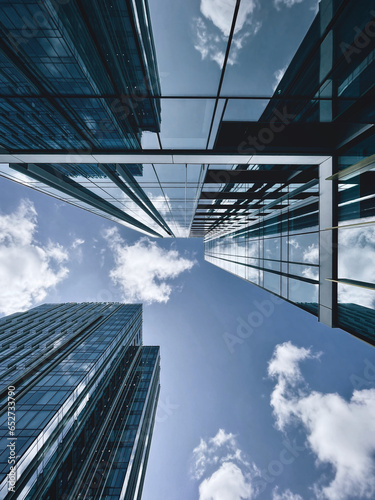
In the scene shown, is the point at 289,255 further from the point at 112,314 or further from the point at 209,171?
the point at 112,314

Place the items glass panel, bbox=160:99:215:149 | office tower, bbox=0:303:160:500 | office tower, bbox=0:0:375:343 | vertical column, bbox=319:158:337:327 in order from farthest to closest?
office tower, bbox=0:303:160:500 → vertical column, bbox=319:158:337:327 → glass panel, bbox=160:99:215:149 → office tower, bbox=0:0:375:343

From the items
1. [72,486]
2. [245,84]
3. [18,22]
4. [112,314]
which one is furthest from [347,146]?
[112,314]

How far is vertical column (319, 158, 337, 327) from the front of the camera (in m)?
8.80

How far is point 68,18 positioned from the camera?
584 cm

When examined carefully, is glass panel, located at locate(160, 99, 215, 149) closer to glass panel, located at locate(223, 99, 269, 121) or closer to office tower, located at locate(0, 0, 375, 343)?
office tower, located at locate(0, 0, 375, 343)

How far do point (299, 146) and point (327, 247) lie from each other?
4917 mm

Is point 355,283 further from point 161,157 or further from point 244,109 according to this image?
point 161,157

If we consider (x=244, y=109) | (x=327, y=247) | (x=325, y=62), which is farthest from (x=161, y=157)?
(x=327, y=247)

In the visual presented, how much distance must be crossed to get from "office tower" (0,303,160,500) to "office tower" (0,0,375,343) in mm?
30505

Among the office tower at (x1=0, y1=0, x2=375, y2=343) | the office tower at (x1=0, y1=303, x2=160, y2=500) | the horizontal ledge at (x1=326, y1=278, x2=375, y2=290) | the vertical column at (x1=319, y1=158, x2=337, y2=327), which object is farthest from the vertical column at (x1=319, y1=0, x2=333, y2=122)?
the office tower at (x1=0, y1=303, x2=160, y2=500)

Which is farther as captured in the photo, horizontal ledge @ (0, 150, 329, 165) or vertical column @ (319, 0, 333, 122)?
horizontal ledge @ (0, 150, 329, 165)

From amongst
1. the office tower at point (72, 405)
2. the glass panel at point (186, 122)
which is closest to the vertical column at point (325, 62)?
the glass panel at point (186, 122)

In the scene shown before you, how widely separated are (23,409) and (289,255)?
37983 mm

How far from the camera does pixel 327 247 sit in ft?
30.0
